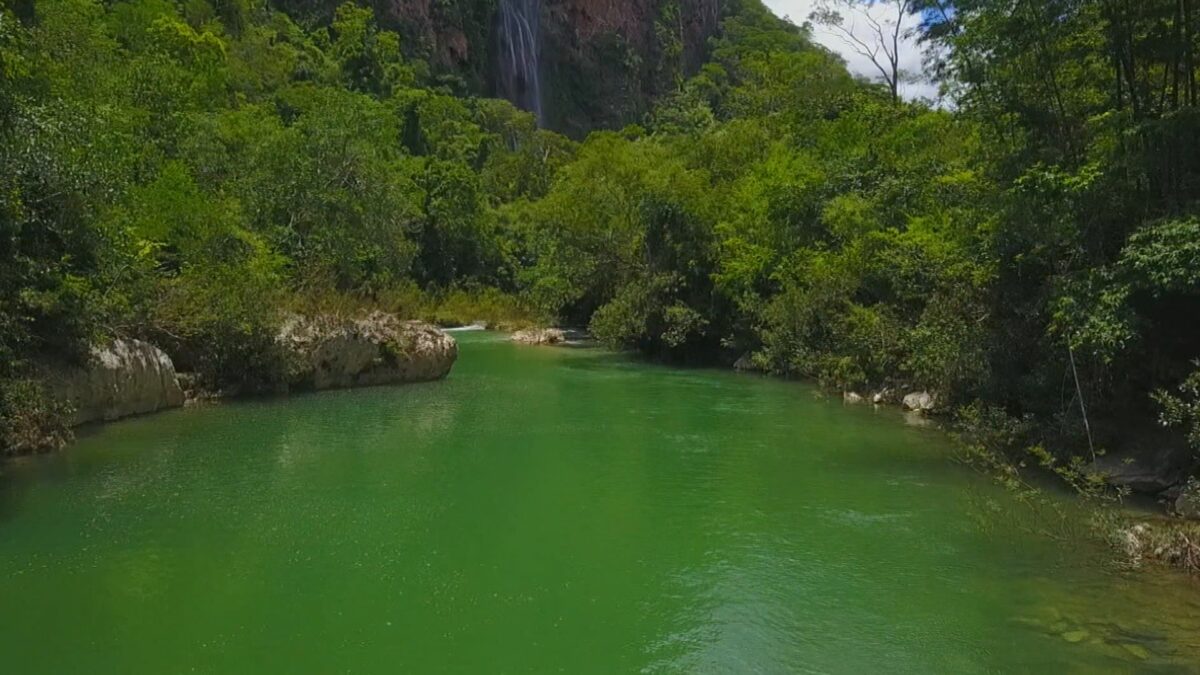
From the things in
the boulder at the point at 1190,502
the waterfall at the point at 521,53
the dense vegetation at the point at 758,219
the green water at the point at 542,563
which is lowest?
the green water at the point at 542,563

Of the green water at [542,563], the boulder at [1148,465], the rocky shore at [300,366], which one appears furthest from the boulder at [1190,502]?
the rocky shore at [300,366]

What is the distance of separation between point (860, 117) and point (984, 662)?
23.8m

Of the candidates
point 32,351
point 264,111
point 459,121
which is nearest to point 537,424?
point 32,351

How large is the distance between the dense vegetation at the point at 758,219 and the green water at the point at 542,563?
7.90ft

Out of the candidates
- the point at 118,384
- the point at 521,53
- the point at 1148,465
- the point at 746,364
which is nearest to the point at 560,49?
the point at 521,53

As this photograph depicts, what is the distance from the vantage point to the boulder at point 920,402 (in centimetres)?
1872

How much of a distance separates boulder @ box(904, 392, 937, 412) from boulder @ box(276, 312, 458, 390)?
1258 centimetres

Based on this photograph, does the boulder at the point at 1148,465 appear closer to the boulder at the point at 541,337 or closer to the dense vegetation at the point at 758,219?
the dense vegetation at the point at 758,219

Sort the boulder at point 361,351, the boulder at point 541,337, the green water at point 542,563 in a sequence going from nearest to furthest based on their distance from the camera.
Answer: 1. the green water at point 542,563
2. the boulder at point 361,351
3. the boulder at point 541,337

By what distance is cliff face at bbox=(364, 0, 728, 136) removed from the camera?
7569 cm

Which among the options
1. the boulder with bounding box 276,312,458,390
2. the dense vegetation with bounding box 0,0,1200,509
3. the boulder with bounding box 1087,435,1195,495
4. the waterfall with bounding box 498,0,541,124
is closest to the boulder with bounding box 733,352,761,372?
the dense vegetation with bounding box 0,0,1200,509

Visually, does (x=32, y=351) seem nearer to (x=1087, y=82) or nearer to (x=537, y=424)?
(x=537, y=424)

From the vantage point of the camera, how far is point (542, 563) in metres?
9.30

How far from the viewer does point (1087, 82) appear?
13609 millimetres
